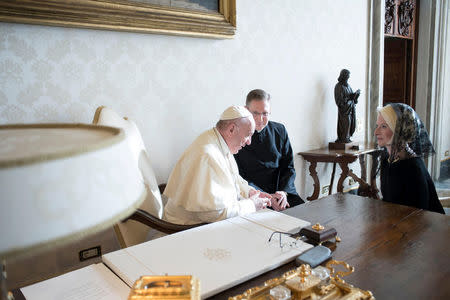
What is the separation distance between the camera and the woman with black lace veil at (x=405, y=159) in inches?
92.1

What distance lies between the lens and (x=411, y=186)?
7.70 feet

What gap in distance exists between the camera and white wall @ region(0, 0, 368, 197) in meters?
2.28

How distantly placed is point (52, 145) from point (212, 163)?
1631 millimetres

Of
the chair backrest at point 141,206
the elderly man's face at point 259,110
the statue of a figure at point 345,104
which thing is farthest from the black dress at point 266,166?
the chair backrest at point 141,206

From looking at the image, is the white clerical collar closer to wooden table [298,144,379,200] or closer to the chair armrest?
the chair armrest

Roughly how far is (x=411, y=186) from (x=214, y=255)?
1.62m

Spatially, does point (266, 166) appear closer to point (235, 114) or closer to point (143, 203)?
point (235, 114)

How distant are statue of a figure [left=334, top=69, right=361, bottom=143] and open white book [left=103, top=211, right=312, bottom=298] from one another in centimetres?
282

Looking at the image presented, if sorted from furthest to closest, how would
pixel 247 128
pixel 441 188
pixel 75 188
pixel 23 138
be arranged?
pixel 441 188 → pixel 247 128 → pixel 23 138 → pixel 75 188

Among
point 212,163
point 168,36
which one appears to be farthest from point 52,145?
point 168,36

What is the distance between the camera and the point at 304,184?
14.1ft

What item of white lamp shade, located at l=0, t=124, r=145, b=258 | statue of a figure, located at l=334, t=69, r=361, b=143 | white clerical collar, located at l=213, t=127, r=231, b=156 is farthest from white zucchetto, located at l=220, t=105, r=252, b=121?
statue of a figure, located at l=334, t=69, r=361, b=143

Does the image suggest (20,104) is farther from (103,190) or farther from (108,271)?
(103,190)

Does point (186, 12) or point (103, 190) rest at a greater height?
point (186, 12)
